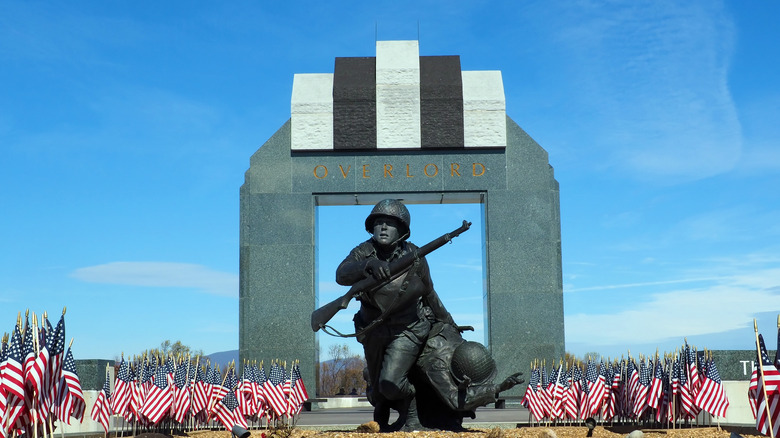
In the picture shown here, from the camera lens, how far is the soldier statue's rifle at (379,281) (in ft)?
32.2

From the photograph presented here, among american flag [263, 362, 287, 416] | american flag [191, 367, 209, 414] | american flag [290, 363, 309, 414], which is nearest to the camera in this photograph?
american flag [191, 367, 209, 414]

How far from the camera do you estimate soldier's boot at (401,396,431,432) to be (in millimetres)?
10359

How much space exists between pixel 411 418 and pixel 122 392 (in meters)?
8.21

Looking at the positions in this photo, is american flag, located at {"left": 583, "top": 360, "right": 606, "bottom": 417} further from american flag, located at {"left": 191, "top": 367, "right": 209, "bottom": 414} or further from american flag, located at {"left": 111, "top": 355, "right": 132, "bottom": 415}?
american flag, located at {"left": 111, "top": 355, "right": 132, "bottom": 415}

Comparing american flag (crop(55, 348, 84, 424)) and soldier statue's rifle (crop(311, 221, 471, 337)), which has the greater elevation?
soldier statue's rifle (crop(311, 221, 471, 337))

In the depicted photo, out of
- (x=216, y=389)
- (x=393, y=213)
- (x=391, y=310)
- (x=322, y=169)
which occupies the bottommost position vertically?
(x=216, y=389)

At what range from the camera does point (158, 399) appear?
16.6 metres

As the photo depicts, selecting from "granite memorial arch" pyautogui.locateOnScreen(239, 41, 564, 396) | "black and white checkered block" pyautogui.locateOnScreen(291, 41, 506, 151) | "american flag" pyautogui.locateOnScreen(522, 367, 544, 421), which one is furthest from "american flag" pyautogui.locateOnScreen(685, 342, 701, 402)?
"black and white checkered block" pyautogui.locateOnScreen(291, 41, 506, 151)

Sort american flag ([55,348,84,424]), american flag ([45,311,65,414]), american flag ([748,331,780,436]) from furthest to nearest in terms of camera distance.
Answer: american flag ([55,348,84,424])
american flag ([45,311,65,414])
american flag ([748,331,780,436])

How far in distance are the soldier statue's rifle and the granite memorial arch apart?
15.9 meters

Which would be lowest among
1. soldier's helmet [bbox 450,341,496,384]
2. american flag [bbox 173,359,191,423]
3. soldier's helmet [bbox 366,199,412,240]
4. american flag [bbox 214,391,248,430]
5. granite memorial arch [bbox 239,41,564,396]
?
american flag [bbox 214,391,248,430]

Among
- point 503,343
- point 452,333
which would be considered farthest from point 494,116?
point 452,333

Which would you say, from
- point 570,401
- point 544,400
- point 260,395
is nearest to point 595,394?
point 570,401

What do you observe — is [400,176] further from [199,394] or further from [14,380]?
[14,380]
